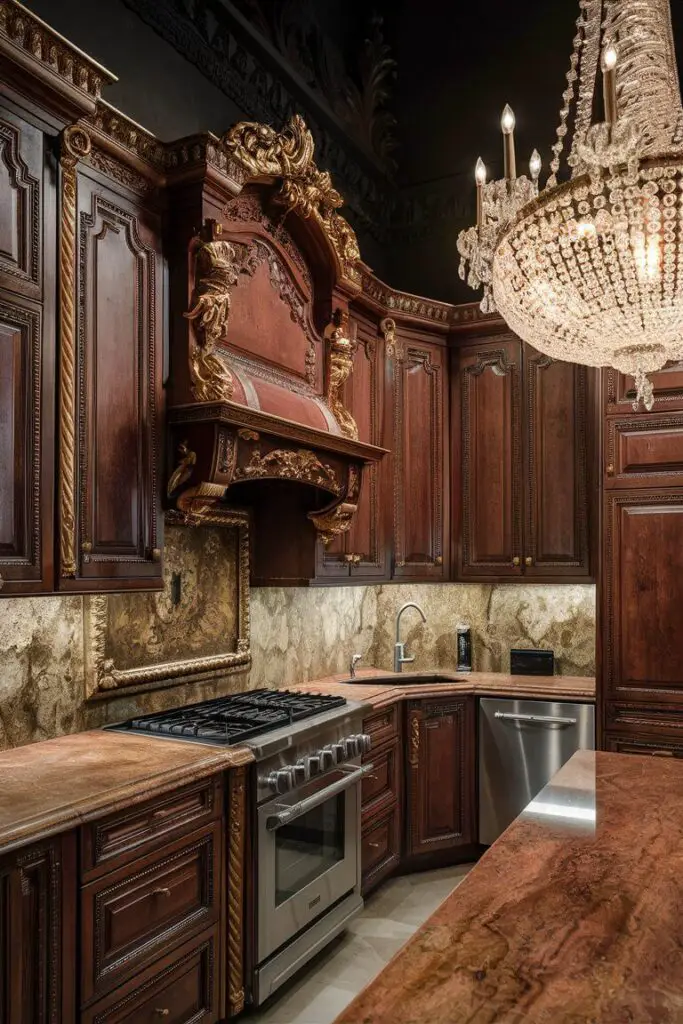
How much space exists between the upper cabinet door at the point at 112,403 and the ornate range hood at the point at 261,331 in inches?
4.4

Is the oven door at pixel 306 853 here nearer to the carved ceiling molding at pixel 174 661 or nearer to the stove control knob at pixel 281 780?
the stove control knob at pixel 281 780

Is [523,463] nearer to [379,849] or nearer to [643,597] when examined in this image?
[643,597]

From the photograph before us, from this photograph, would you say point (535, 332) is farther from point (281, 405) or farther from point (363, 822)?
point (363, 822)

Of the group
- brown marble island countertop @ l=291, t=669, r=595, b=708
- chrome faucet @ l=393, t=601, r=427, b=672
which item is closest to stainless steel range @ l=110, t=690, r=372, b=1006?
brown marble island countertop @ l=291, t=669, r=595, b=708

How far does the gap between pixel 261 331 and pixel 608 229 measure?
1640mm

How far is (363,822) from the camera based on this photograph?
349 centimetres

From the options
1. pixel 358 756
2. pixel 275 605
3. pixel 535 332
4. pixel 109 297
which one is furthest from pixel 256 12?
pixel 358 756

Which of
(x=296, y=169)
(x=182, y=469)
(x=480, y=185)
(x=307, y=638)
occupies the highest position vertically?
(x=296, y=169)

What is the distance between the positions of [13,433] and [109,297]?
24.9 inches

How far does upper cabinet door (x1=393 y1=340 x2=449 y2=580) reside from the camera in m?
4.31

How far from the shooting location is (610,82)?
1.65 meters

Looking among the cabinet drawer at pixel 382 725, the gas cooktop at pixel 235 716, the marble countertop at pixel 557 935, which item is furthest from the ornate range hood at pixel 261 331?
the marble countertop at pixel 557 935

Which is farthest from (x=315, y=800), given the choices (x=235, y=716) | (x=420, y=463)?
(x=420, y=463)

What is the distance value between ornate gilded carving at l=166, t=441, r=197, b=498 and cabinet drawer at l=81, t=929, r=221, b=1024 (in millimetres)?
1444
